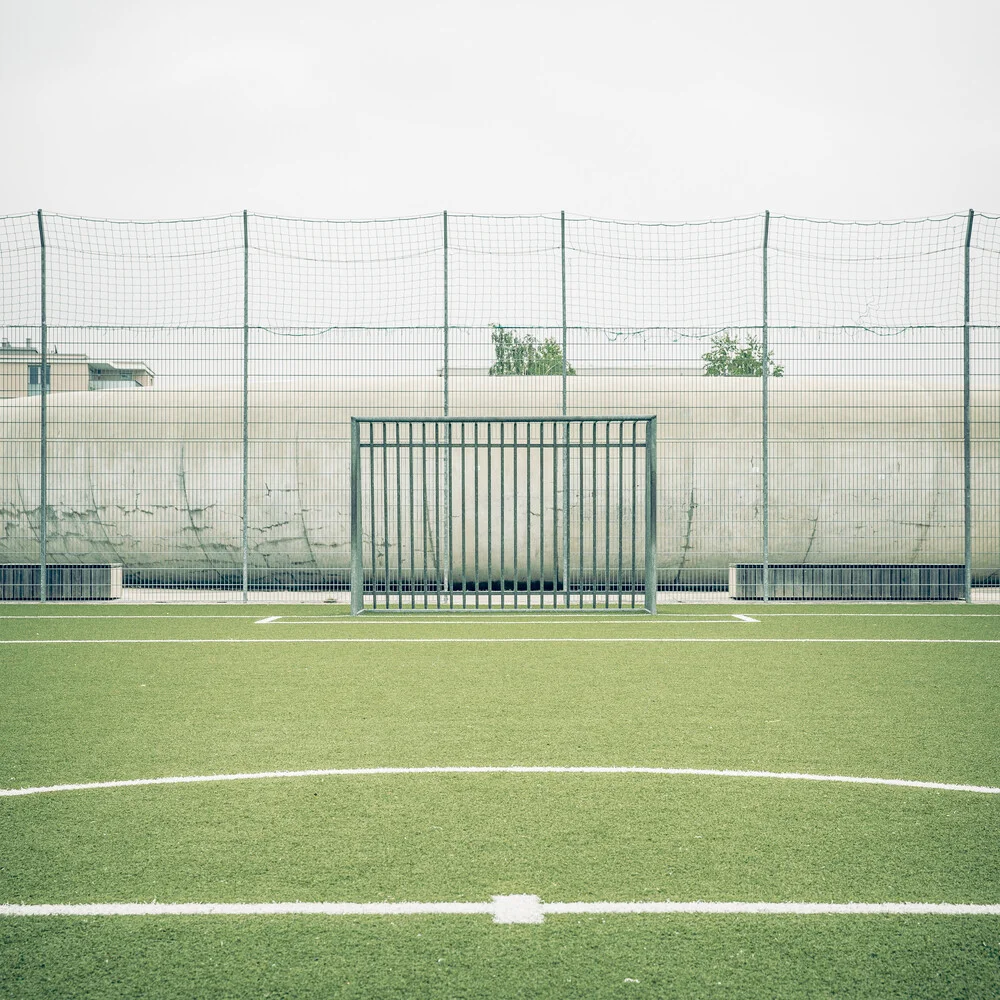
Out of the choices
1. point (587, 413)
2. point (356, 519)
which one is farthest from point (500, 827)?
point (587, 413)

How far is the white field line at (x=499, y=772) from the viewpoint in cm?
453

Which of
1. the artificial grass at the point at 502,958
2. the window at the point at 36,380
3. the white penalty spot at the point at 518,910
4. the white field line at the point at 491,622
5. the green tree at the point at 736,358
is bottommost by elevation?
the white field line at the point at 491,622

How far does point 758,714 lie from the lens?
618cm

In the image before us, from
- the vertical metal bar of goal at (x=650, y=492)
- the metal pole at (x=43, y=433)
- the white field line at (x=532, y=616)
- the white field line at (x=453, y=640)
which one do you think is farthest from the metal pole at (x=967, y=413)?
the metal pole at (x=43, y=433)

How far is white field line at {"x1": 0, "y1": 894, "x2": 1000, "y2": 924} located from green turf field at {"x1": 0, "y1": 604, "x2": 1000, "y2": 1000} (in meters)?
0.02

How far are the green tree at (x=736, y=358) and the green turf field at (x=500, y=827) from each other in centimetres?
630

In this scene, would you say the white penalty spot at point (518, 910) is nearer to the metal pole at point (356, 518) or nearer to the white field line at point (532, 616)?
the white field line at point (532, 616)

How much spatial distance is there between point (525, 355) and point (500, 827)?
35.7 feet

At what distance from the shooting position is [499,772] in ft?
15.6

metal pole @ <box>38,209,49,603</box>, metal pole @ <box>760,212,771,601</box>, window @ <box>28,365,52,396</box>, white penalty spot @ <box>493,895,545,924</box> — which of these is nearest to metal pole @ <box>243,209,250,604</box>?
metal pole @ <box>38,209,49,603</box>

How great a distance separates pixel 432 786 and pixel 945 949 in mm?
2236

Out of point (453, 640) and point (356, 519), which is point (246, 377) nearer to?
point (356, 519)

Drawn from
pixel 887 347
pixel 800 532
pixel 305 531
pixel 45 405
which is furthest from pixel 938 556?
pixel 45 405

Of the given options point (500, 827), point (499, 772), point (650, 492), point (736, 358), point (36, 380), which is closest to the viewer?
point (500, 827)
